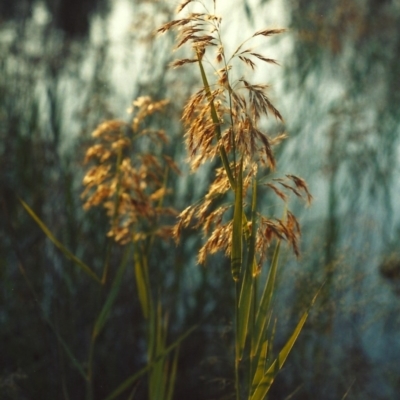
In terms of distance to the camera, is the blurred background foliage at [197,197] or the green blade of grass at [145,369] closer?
the green blade of grass at [145,369]

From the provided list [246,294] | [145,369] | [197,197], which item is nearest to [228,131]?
[246,294]

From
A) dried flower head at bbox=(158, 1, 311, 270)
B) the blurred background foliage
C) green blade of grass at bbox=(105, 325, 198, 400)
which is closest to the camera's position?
dried flower head at bbox=(158, 1, 311, 270)

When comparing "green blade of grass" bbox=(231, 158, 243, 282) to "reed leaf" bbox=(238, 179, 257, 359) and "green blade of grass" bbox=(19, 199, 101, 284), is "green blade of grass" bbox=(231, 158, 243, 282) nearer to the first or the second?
"reed leaf" bbox=(238, 179, 257, 359)

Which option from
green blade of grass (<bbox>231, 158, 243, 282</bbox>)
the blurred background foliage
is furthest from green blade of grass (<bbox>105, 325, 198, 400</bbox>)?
the blurred background foliage

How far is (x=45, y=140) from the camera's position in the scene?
2504 millimetres

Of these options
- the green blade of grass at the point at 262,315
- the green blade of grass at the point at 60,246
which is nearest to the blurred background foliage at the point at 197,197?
the green blade of grass at the point at 60,246

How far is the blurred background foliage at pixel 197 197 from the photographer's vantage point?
2135 mm

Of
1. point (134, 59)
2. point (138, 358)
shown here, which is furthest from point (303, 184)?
point (134, 59)

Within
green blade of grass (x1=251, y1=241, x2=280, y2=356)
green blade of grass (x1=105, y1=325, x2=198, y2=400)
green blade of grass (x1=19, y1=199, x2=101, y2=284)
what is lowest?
green blade of grass (x1=105, y1=325, x2=198, y2=400)

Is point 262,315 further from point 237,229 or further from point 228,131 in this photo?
point 228,131

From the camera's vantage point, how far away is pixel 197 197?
2.43m

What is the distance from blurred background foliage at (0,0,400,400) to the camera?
2.13 metres

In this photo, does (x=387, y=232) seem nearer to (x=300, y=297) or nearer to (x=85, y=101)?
(x=300, y=297)

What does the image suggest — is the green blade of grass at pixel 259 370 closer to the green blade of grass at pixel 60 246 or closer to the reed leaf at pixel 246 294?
the reed leaf at pixel 246 294
